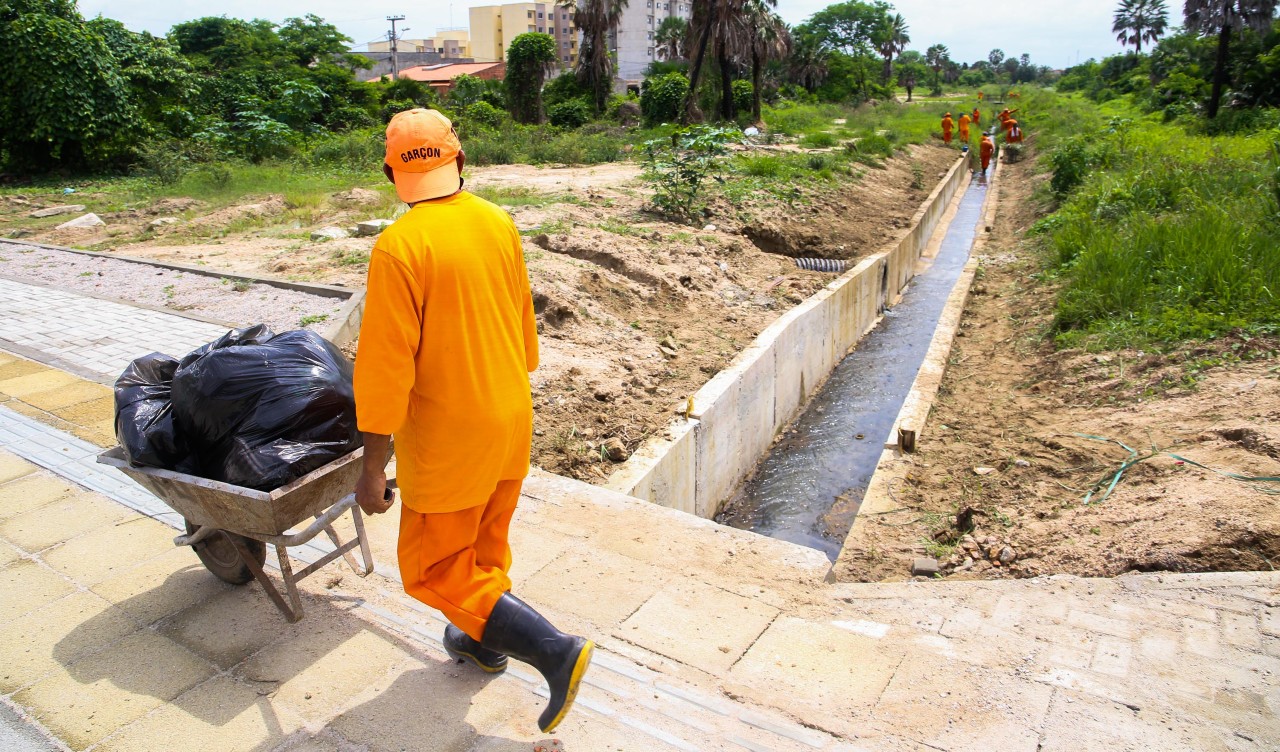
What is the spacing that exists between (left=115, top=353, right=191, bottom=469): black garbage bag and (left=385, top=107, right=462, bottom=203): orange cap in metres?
1.33

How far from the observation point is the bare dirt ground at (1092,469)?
3934 mm

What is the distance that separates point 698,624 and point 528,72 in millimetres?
35212

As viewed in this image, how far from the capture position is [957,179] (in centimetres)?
2670

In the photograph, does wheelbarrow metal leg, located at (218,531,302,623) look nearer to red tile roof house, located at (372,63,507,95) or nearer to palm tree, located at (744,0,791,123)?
palm tree, located at (744,0,791,123)

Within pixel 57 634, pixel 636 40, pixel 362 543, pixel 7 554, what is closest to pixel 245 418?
pixel 362 543

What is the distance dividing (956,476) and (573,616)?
3.81 metres

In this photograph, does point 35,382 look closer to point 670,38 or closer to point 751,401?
point 751,401

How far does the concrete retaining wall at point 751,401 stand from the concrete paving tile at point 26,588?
2.95 metres

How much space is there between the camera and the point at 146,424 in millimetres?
2957

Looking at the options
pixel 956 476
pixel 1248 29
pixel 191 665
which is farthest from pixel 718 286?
pixel 1248 29

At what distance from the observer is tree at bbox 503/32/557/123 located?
34.5m

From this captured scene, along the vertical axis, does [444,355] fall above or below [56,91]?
below

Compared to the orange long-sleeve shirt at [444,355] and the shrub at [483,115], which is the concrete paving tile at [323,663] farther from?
the shrub at [483,115]

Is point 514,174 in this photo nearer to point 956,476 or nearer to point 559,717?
point 956,476
